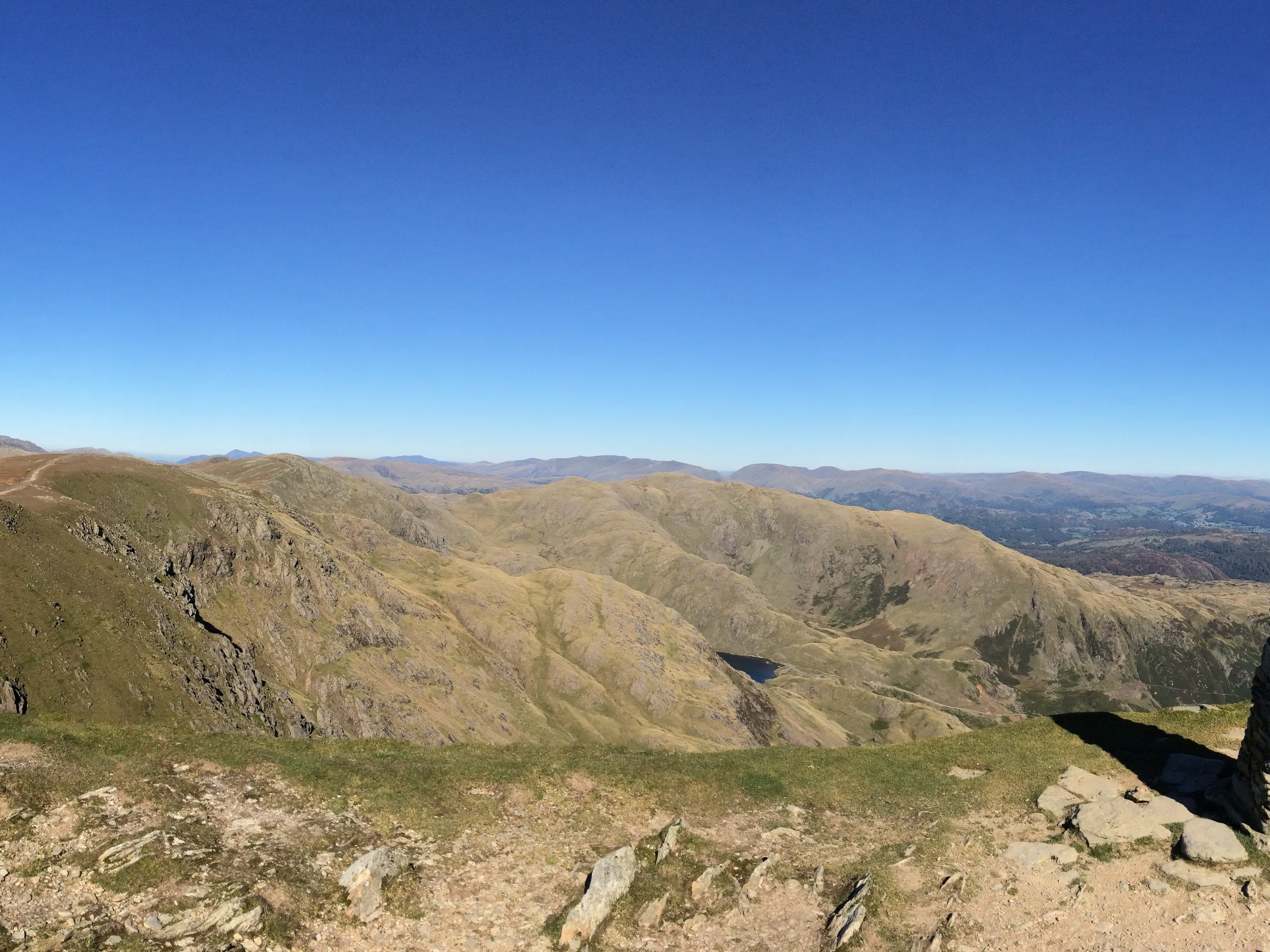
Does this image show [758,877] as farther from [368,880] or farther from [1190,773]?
[1190,773]

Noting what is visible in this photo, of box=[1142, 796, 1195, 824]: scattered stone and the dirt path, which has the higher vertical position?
the dirt path

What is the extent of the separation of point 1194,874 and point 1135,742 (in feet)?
45.6

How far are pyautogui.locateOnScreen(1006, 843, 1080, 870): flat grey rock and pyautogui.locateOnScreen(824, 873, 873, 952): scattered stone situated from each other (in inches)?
271

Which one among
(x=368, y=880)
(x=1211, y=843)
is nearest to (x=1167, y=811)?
(x=1211, y=843)

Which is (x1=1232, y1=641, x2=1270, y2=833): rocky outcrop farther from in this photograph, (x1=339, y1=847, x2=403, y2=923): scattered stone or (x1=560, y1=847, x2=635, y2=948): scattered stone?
(x1=339, y1=847, x2=403, y2=923): scattered stone

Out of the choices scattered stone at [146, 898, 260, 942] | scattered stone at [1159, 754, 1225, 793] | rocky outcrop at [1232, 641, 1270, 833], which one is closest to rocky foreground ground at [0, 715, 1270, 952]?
scattered stone at [146, 898, 260, 942]

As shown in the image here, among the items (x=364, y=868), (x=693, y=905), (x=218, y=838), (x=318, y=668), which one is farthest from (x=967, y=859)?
(x=318, y=668)

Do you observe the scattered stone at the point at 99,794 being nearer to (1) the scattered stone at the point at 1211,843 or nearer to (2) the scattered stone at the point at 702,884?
(2) the scattered stone at the point at 702,884

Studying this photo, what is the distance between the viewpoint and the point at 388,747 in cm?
3562

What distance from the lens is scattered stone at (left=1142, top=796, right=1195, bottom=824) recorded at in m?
26.3

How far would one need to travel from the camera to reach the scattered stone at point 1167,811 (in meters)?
26.3

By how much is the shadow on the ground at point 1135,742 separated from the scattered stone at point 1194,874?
7.42 m

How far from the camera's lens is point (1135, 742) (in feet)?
115

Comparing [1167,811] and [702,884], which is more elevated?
[1167,811]
